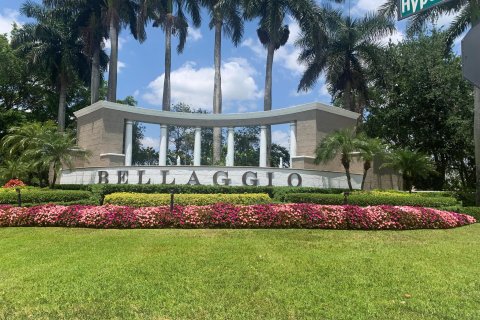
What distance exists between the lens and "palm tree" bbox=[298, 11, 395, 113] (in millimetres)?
29453

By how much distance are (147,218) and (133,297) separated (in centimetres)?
667

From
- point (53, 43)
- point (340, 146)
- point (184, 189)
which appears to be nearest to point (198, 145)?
point (184, 189)

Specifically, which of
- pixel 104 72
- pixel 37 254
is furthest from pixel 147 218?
pixel 104 72

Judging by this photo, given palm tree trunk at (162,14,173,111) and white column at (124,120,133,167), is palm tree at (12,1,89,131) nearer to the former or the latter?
palm tree trunk at (162,14,173,111)

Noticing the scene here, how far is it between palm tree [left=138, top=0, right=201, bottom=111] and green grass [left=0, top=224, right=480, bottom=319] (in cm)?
2242

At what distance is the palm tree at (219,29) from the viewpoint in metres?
27.1

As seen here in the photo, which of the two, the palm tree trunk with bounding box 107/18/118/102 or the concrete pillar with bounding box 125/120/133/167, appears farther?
the palm tree trunk with bounding box 107/18/118/102

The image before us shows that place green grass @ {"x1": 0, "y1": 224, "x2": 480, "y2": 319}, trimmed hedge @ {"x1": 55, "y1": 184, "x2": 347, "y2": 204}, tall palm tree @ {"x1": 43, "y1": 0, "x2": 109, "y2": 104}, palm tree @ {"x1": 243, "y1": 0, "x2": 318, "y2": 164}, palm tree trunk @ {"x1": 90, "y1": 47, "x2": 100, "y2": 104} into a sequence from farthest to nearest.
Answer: tall palm tree @ {"x1": 43, "y1": 0, "x2": 109, "y2": 104} → palm tree trunk @ {"x1": 90, "y1": 47, "x2": 100, "y2": 104} → palm tree @ {"x1": 243, "y1": 0, "x2": 318, "y2": 164} → trimmed hedge @ {"x1": 55, "y1": 184, "x2": 347, "y2": 204} → green grass @ {"x1": 0, "y1": 224, "x2": 480, "y2": 319}

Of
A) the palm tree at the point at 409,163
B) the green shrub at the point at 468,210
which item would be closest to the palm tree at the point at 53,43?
the palm tree at the point at 409,163

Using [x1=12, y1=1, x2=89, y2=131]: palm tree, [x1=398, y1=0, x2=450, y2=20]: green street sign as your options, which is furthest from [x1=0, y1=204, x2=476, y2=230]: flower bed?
[x1=12, y1=1, x2=89, y2=131]: palm tree

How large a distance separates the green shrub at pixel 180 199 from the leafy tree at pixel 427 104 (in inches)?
723

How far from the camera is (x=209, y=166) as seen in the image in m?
19.3

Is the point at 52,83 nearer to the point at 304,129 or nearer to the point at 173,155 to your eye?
the point at 173,155

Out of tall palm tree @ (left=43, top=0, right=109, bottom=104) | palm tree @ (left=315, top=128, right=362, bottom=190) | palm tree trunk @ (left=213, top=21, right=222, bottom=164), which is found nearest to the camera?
palm tree @ (left=315, top=128, right=362, bottom=190)
